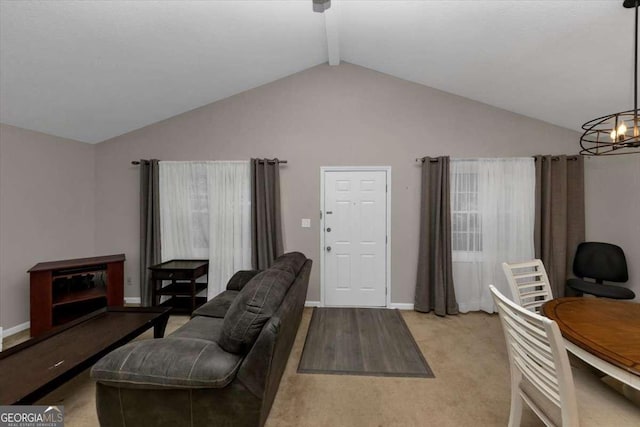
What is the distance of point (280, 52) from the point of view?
127 inches

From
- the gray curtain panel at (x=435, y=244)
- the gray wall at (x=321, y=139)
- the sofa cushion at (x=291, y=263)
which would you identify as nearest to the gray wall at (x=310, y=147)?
the gray wall at (x=321, y=139)

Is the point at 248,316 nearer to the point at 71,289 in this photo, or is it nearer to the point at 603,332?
the point at 603,332

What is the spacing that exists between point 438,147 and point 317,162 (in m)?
1.67

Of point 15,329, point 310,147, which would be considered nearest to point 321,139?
point 310,147

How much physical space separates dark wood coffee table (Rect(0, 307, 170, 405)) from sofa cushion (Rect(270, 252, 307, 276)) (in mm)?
1390

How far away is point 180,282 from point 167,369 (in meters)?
2.66

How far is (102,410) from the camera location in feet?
4.99

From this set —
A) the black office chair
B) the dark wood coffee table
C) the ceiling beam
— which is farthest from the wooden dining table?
the ceiling beam

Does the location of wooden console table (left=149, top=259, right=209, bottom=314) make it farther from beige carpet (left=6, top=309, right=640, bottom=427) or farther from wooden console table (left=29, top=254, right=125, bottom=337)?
beige carpet (left=6, top=309, right=640, bottom=427)

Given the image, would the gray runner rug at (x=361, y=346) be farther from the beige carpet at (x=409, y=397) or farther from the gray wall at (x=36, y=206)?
the gray wall at (x=36, y=206)

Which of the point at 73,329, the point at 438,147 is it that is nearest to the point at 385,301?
the point at 438,147

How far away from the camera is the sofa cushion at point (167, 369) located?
1.44 m

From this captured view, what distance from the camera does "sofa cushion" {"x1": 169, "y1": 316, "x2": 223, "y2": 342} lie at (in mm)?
2018

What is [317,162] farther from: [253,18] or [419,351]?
[419,351]
